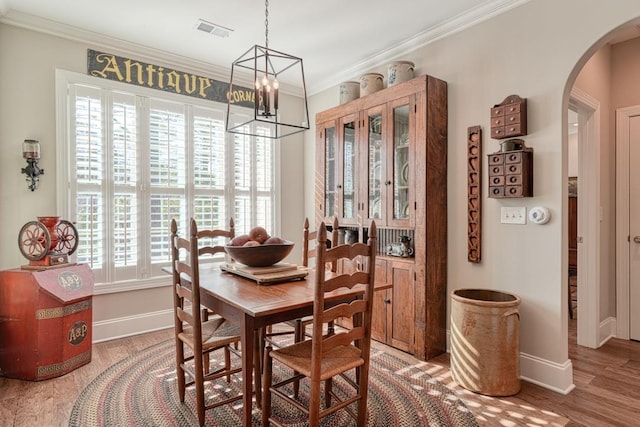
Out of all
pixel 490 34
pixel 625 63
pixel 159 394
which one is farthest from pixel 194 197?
pixel 625 63

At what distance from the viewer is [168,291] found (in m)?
3.80

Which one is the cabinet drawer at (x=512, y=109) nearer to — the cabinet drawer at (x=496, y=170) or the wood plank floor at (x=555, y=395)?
the cabinet drawer at (x=496, y=170)

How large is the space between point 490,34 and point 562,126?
3.05 ft

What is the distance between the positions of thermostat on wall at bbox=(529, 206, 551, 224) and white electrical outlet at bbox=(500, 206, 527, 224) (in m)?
0.05

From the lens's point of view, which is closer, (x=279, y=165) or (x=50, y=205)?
(x=50, y=205)

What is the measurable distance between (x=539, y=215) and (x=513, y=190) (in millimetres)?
239

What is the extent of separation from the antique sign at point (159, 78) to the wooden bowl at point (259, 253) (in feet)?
6.39

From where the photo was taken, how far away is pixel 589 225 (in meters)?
3.21

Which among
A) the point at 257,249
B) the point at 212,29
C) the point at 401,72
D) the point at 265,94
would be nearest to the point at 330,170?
the point at 401,72

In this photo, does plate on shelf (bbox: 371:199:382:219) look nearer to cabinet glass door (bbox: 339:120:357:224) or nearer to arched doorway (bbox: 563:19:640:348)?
cabinet glass door (bbox: 339:120:357:224)

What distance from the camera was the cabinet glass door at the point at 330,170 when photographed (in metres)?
3.86

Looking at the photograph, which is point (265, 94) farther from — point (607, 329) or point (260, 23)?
point (607, 329)

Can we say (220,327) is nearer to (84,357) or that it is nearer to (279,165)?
(84,357)

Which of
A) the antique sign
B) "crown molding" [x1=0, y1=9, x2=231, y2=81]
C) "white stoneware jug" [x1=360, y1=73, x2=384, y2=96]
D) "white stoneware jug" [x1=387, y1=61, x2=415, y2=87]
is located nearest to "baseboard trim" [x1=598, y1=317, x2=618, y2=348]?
"white stoneware jug" [x1=387, y1=61, x2=415, y2=87]
